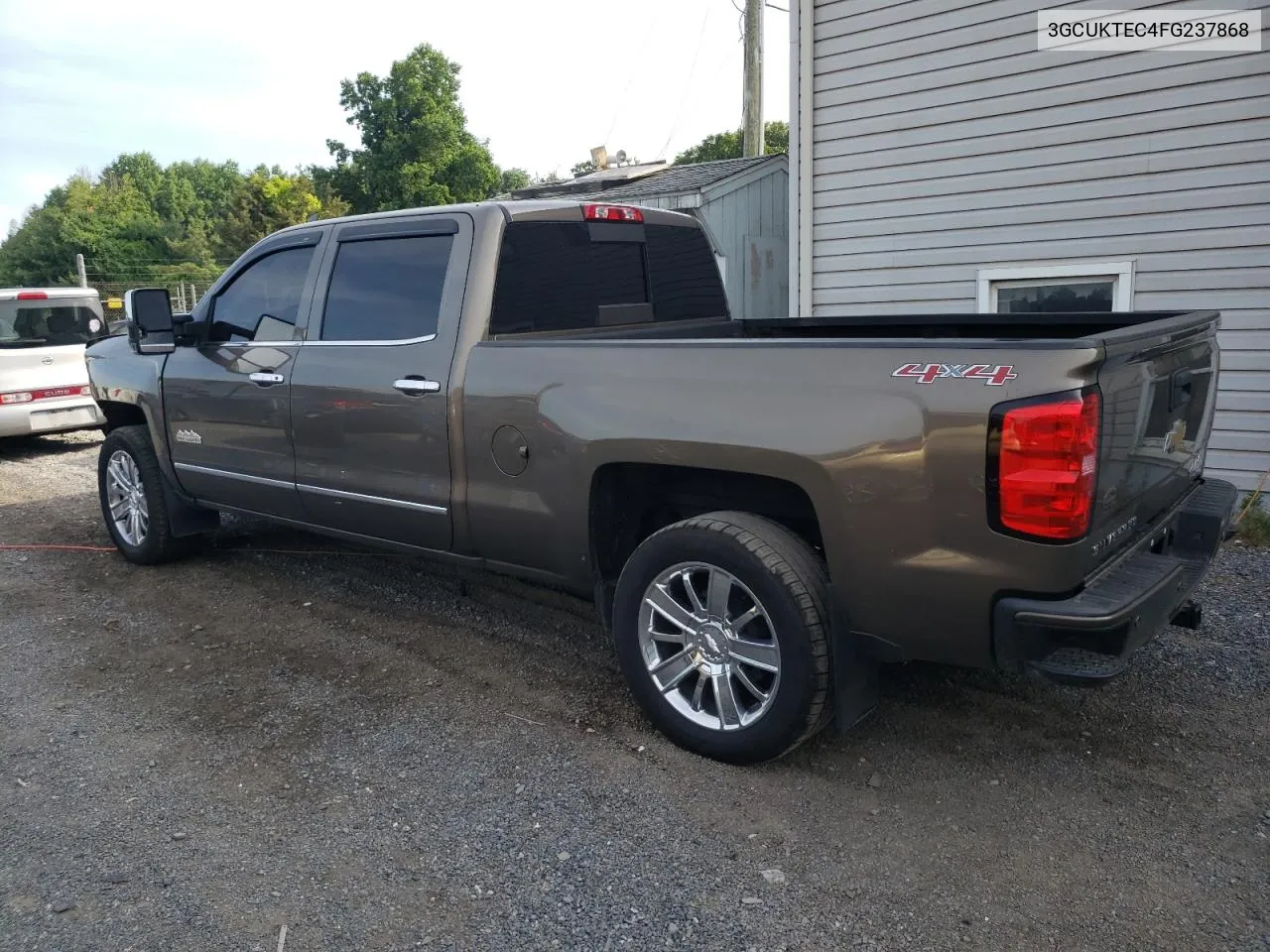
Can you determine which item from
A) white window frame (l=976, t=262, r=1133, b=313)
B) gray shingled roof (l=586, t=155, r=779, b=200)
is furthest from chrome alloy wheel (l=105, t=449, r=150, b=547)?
gray shingled roof (l=586, t=155, r=779, b=200)

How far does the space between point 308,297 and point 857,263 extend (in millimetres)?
4778

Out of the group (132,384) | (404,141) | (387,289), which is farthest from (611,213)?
(404,141)

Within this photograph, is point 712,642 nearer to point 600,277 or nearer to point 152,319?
point 600,277

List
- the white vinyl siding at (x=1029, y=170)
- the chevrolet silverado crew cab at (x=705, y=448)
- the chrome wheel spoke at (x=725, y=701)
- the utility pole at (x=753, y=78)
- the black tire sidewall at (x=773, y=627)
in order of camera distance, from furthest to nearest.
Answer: the utility pole at (x=753, y=78)
the white vinyl siding at (x=1029, y=170)
the chrome wheel spoke at (x=725, y=701)
the black tire sidewall at (x=773, y=627)
the chevrolet silverado crew cab at (x=705, y=448)

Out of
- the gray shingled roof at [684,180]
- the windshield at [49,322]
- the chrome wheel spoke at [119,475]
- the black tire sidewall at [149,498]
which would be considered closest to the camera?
the black tire sidewall at [149,498]

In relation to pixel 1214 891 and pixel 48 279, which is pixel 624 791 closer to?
pixel 1214 891

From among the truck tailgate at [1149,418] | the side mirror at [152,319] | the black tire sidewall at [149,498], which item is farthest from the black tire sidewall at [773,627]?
the black tire sidewall at [149,498]

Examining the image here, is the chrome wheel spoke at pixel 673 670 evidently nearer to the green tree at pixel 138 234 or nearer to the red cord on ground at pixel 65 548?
the red cord on ground at pixel 65 548

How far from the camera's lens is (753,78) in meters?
14.9

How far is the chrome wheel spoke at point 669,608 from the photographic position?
11.1 feet

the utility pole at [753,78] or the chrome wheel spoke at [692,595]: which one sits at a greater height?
the utility pole at [753,78]

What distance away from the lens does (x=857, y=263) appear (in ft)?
26.2

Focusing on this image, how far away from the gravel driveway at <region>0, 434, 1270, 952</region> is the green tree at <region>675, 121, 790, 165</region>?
2949 centimetres

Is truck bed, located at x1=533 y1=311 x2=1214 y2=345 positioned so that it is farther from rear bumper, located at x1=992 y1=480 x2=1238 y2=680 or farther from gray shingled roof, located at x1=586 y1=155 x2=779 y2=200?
gray shingled roof, located at x1=586 y1=155 x2=779 y2=200
